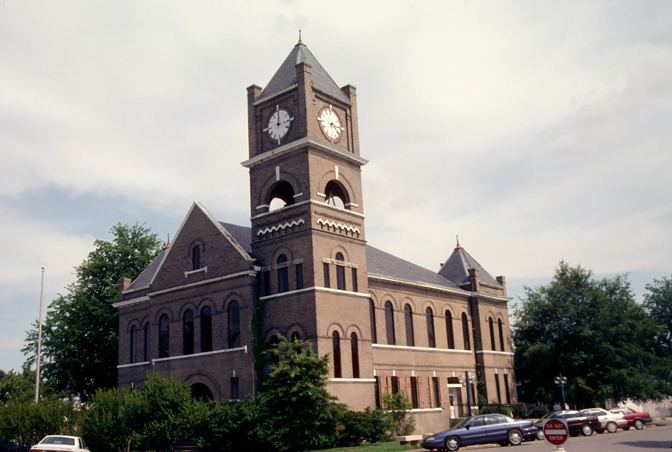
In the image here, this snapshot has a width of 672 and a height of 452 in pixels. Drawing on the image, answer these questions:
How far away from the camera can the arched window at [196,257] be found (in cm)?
4325

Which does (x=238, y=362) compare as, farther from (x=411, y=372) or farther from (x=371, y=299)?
(x=411, y=372)

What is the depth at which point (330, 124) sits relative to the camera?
4141 centimetres

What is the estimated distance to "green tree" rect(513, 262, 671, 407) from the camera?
53125 millimetres

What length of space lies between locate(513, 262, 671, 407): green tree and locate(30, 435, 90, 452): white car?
35.0 meters

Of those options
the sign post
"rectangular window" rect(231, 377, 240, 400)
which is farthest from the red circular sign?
"rectangular window" rect(231, 377, 240, 400)

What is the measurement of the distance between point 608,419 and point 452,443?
13374 millimetres

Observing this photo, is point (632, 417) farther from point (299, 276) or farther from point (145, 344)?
point (145, 344)

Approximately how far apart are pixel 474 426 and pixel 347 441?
7269mm

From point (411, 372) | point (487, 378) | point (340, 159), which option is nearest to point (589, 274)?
point (487, 378)

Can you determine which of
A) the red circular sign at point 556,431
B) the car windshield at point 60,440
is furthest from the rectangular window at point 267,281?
the red circular sign at point 556,431

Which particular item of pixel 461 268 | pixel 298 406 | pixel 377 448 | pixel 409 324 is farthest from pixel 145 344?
pixel 461 268

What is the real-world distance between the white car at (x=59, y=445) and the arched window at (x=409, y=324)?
21.7m

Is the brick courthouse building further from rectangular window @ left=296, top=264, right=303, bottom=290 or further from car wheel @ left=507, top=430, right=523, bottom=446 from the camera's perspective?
car wheel @ left=507, top=430, right=523, bottom=446

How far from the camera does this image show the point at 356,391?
124ft
